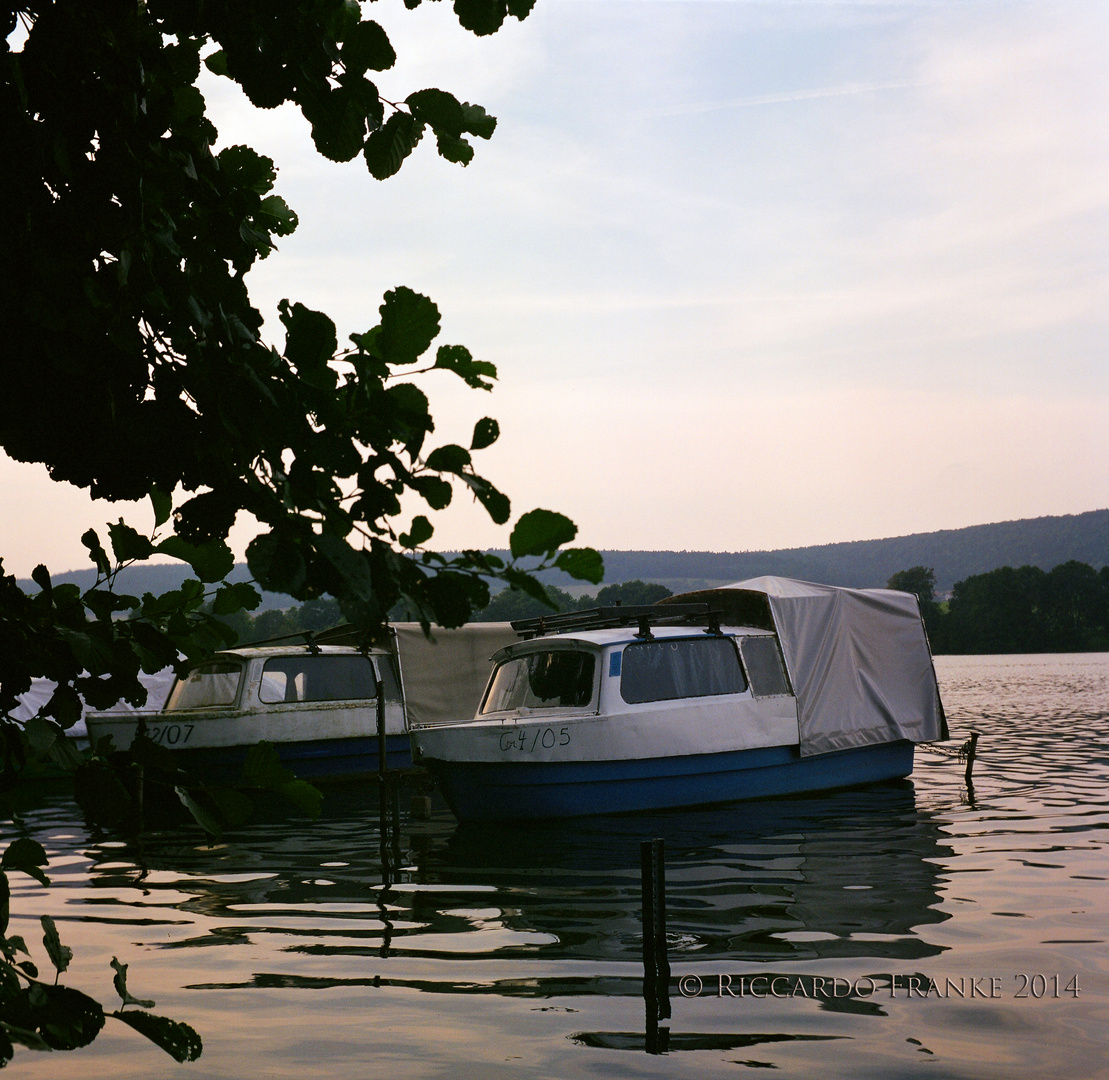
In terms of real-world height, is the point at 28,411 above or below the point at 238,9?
below

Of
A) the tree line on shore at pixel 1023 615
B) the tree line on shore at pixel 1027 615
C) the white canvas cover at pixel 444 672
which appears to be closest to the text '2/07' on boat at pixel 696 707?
the white canvas cover at pixel 444 672

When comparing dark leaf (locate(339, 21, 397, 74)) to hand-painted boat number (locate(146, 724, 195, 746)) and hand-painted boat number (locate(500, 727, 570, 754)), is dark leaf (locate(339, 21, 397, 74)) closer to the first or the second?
hand-painted boat number (locate(500, 727, 570, 754))

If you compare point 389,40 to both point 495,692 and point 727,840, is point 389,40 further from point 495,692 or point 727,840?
point 495,692

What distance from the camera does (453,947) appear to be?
8.70 m

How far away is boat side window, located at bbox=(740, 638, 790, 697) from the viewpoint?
15680mm

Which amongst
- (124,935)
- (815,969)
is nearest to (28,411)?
(815,969)

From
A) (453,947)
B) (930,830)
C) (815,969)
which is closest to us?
(815,969)

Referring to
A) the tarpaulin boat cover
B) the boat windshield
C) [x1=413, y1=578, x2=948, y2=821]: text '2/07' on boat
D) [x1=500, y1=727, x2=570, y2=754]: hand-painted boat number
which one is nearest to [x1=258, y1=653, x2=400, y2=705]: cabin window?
the boat windshield

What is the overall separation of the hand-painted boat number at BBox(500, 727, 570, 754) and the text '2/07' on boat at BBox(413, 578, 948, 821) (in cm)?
→ 2

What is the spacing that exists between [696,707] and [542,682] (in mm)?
2010

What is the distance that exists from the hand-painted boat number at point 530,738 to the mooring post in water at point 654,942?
5.62 metres

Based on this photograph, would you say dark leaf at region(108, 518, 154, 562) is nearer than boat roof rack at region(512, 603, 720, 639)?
Yes

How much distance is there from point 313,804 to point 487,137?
1.46m

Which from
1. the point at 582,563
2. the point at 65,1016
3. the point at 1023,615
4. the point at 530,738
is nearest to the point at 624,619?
the point at 530,738
